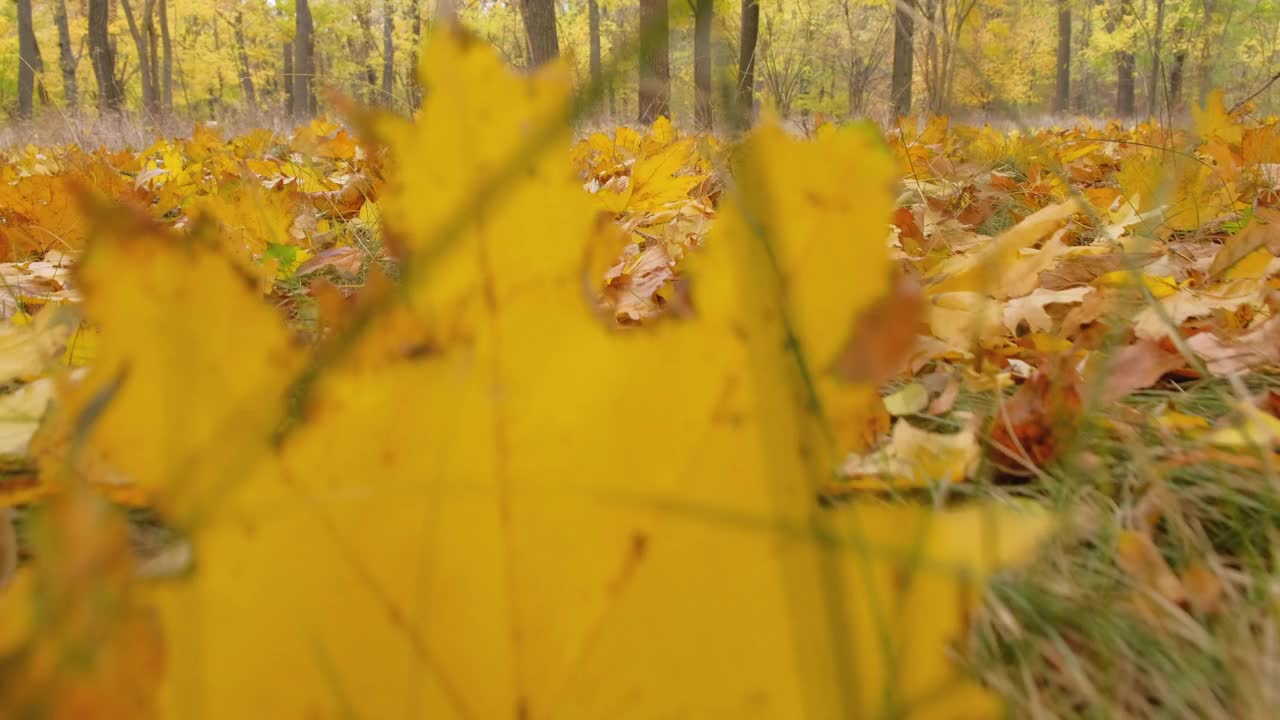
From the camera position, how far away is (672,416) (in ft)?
0.79

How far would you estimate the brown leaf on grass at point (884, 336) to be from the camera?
211 millimetres

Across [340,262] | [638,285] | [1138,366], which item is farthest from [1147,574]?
[340,262]

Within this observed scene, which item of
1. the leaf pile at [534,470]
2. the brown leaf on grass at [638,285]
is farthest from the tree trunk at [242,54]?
the leaf pile at [534,470]

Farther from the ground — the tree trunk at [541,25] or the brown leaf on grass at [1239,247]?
the tree trunk at [541,25]

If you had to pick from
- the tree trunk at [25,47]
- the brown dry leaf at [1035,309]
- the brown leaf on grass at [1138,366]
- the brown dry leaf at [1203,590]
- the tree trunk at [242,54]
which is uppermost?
the tree trunk at [242,54]

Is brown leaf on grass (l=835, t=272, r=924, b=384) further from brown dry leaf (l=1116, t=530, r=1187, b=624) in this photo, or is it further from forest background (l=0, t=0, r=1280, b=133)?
forest background (l=0, t=0, r=1280, b=133)

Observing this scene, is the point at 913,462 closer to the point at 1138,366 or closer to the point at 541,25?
the point at 1138,366

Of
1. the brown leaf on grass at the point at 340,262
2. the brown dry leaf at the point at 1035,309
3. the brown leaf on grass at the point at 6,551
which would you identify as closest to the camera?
the brown leaf on grass at the point at 6,551

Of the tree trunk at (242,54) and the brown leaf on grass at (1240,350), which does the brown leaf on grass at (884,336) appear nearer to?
the brown leaf on grass at (1240,350)

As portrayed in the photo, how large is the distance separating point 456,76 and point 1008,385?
676mm

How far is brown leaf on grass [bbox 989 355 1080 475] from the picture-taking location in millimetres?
568

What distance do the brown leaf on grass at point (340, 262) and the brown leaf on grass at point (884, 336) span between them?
1.16 m

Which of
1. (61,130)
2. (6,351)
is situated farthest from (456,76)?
(61,130)

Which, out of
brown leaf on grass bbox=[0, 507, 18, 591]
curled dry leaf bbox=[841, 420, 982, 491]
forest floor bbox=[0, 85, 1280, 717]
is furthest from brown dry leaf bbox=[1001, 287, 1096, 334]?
brown leaf on grass bbox=[0, 507, 18, 591]
